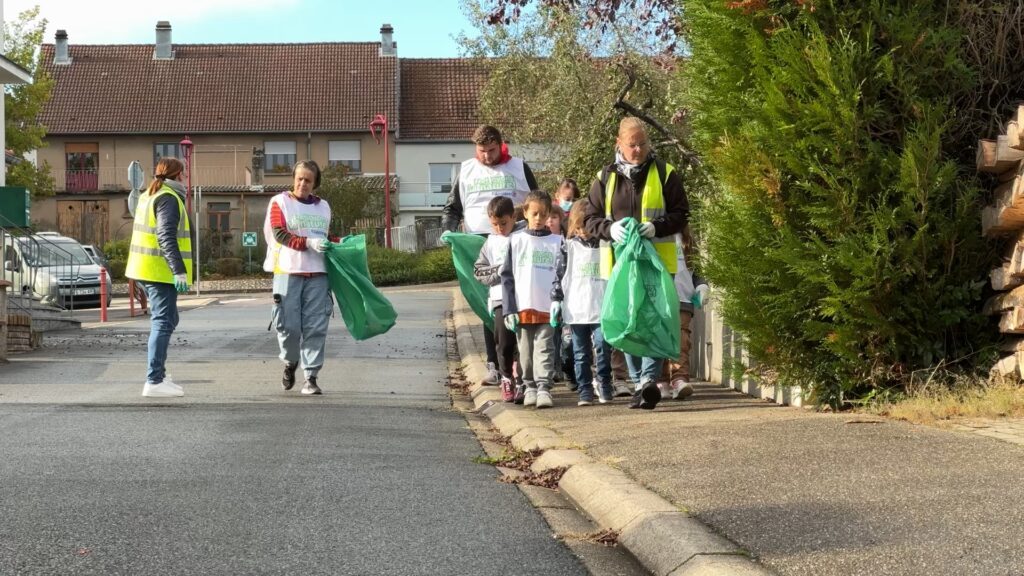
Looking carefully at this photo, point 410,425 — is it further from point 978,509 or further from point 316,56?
point 316,56

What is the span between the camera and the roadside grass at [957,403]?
767cm

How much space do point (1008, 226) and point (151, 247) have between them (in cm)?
637

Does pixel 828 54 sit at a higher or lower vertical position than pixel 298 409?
higher

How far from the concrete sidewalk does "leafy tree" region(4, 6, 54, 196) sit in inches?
1621

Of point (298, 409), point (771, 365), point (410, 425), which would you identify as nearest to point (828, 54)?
point (771, 365)

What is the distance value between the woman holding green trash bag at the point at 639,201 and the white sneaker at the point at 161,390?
3.57 m

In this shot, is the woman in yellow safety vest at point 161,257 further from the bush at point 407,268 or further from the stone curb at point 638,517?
the bush at point 407,268

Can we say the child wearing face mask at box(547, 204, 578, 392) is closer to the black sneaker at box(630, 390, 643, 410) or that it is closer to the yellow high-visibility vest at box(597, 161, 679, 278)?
the yellow high-visibility vest at box(597, 161, 679, 278)

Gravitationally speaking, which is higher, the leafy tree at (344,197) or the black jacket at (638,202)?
the leafy tree at (344,197)

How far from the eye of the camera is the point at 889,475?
5.86 meters

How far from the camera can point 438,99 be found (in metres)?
67.0

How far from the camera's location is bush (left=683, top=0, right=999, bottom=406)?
8.02 meters

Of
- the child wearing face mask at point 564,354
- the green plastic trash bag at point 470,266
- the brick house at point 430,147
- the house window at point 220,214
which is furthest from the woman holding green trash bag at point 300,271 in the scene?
the house window at point 220,214

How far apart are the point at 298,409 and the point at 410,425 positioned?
119cm
